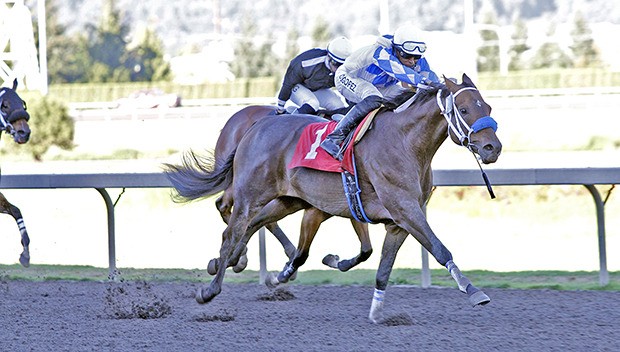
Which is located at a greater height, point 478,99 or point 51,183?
point 478,99

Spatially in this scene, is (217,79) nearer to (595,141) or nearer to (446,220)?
(595,141)

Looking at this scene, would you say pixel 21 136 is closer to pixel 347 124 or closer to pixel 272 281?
pixel 272 281

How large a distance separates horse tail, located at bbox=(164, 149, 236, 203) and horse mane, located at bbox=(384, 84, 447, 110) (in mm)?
1539

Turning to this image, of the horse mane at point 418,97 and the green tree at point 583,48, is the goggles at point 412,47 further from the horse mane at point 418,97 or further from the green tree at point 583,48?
the green tree at point 583,48

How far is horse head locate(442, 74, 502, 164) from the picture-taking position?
5867 mm

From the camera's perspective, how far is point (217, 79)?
7119cm

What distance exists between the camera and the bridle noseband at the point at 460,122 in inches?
233

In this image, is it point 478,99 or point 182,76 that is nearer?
point 478,99

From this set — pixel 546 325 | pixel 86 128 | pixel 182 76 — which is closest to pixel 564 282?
pixel 546 325

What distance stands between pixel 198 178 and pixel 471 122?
2.51m

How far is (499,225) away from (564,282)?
185 inches

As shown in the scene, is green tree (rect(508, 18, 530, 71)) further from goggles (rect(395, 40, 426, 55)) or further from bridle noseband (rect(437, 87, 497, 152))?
bridle noseband (rect(437, 87, 497, 152))

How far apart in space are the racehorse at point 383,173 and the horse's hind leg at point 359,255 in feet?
1.01

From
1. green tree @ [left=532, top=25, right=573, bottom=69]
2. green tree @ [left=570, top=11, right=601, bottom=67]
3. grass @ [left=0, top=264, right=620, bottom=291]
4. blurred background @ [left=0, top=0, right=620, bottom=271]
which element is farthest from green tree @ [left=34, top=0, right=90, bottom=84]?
grass @ [left=0, top=264, right=620, bottom=291]
